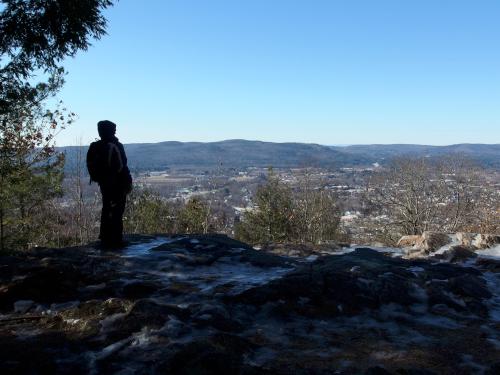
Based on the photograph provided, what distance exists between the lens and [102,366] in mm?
3441

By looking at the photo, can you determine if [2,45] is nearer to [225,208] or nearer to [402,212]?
[402,212]

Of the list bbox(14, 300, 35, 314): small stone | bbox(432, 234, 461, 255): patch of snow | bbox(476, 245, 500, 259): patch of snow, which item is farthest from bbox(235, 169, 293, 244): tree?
bbox(14, 300, 35, 314): small stone

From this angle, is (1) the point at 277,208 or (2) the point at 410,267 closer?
(2) the point at 410,267

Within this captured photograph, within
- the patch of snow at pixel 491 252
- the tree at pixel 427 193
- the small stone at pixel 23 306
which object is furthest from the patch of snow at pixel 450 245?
the tree at pixel 427 193

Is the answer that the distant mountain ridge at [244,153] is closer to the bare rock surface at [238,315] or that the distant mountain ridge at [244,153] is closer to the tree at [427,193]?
the tree at [427,193]

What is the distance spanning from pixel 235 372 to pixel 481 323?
3.09 metres

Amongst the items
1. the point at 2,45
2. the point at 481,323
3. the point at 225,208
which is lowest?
the point at 225,208

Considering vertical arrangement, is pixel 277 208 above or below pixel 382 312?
below

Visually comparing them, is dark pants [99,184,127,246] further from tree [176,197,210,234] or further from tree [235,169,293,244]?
tree [235,169,293,244]

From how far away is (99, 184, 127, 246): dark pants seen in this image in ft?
23.8

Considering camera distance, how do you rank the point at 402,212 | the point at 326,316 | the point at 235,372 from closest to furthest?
the point at 235,372
the point at 326,316
the point at 402,212

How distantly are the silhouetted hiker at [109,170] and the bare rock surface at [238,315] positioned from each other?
2.41 feet

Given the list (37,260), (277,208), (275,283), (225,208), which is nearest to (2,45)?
(37,260)

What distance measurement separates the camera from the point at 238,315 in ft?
15.3
